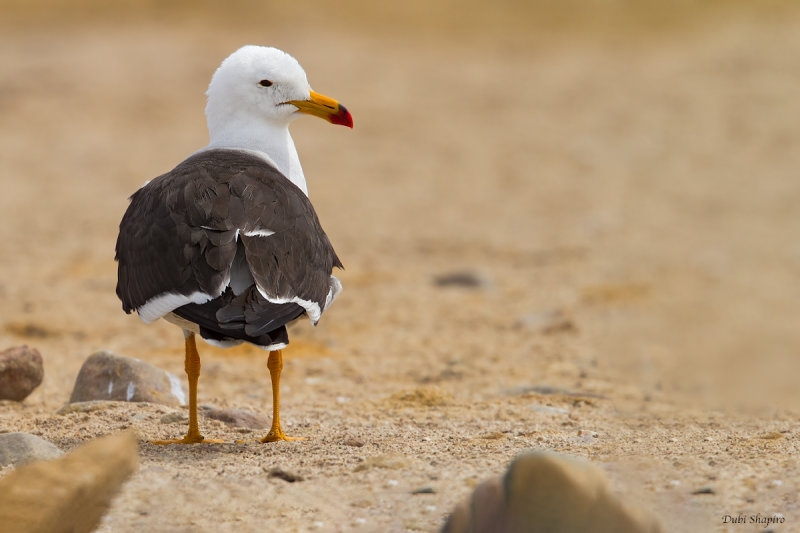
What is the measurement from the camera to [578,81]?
20.4 metres

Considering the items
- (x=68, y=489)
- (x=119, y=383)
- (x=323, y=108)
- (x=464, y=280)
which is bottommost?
(x=68, y=489)

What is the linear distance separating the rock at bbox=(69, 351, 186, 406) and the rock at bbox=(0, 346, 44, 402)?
310mm

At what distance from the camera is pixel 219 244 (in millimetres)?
4680

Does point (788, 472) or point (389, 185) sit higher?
point (389, 185)

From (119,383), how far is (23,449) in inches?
60.0

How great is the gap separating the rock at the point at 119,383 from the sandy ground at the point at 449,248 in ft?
0.94

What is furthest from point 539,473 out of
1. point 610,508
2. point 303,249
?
point 303,249

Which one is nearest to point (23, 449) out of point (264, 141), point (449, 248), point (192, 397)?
point (192, 397)

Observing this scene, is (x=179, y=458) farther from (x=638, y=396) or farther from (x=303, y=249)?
(x=638, y=396)

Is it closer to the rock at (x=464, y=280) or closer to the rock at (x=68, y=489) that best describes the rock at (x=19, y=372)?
the rock at (x=68, y=489)

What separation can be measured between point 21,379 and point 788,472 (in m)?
4.21

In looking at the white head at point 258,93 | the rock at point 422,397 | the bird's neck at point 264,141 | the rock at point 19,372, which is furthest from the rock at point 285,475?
the rock at point 19,372

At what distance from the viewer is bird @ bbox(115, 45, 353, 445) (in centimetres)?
456

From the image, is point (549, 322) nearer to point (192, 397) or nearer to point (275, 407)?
point (275, 407)
